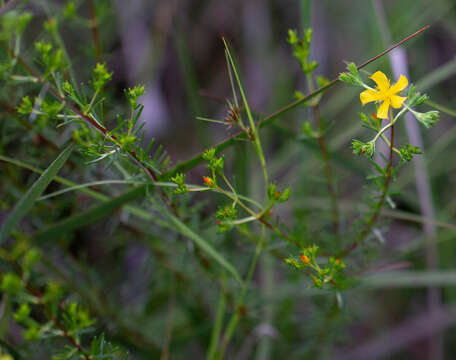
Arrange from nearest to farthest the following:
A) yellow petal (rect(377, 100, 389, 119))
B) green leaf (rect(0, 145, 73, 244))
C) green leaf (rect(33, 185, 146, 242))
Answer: yellow petal (rect(377, 100, 389, 119)), green leaf (rect(0, 145, 73, 244)), green leaf (rect(33, 185, 146, 242))

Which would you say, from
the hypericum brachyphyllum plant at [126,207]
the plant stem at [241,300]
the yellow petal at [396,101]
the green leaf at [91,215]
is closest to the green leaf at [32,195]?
the hypericum brachyphyllum plant at [126,207]

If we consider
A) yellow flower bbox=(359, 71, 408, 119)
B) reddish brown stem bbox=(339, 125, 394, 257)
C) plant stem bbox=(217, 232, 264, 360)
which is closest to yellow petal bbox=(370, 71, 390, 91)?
yellow flower bbox=(359, 71, 408, 119)

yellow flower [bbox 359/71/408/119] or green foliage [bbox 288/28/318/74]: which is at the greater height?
green foliage [bbox 288/28/318/74]

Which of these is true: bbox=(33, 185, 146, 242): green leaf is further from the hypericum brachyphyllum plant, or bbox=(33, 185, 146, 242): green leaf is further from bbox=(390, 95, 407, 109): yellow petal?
bbox=(390, 95, 407, 109): yellow petal

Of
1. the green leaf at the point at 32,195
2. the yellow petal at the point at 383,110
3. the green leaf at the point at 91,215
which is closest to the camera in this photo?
the yellow petal at the point at 383,110

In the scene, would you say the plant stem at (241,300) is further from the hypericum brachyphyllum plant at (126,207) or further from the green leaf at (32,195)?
the green leaf at (32,195)

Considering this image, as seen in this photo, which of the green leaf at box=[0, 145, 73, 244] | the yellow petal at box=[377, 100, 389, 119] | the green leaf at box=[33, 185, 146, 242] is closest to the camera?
the yellow petal at box=[377, 100, 389, 119]

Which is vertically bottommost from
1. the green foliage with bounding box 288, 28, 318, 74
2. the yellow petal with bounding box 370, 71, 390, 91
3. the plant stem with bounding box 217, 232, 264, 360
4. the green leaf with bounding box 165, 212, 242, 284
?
the plant stem with bounding box 217, 232, 264, 360

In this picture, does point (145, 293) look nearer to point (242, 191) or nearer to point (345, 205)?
point (242, 191)
